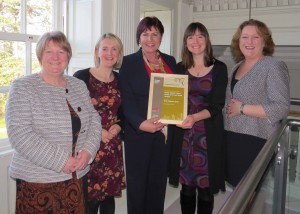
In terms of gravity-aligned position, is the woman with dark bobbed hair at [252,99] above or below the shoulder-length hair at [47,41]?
below

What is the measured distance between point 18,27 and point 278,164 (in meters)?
2.02

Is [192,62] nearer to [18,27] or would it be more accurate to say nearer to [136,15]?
[136,15]

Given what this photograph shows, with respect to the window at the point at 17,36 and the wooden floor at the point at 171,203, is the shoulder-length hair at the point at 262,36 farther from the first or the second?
the wooden floor at the point at 171,203

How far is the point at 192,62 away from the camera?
209cm

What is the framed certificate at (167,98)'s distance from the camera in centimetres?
190

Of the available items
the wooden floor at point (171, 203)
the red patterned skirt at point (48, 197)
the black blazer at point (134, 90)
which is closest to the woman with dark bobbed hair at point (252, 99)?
the black blazer at point (134, 90)

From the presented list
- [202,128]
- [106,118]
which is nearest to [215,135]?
[202,128]

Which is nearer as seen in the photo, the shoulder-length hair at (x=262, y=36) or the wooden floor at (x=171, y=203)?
the shoulder-length hair at (x=262, y=36)

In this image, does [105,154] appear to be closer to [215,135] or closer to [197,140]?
[197,140]

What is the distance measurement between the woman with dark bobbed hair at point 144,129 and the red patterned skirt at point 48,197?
0.53 metres

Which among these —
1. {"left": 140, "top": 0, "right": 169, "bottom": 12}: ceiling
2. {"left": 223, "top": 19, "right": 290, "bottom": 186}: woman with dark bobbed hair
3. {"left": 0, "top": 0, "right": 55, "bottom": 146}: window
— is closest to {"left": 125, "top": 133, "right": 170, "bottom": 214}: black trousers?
{"left": 223, "top": 19, "right": 290, "bottom": 186}: woman with dark bobbed hair

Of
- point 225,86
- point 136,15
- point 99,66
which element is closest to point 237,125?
point 225,86

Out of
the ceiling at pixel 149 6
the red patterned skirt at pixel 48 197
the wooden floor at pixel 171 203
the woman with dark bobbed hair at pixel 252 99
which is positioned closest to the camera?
the red patterned skirt at pixel 48 197

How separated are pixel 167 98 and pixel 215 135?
16.1 inches
